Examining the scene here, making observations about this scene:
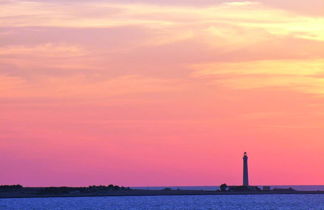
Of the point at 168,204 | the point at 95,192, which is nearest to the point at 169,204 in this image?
the point at 168,204

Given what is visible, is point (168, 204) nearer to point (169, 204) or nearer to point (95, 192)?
point (169, 204)

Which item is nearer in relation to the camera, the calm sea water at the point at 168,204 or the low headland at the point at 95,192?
the calm sea water at the point at 168,204

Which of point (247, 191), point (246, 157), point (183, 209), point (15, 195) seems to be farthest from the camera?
point (15, 195)

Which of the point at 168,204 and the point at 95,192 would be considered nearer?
the point at 168,204

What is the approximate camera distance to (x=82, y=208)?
4513 inches

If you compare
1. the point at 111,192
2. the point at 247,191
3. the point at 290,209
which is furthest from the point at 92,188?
the point at 290,209

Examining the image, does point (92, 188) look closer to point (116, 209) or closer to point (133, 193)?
point (133, 193)

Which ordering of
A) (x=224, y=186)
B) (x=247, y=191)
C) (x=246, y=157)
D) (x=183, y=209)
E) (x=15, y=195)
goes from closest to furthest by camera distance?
(x=183, y=209) → (x=246, y=157) → (x=247, y=191) → (x=15, y=195) → (x=224, y=186)

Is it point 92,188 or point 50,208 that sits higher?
point 92,188

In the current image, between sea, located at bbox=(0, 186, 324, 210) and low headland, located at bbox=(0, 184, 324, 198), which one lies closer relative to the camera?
sea, located at bbox=(0, 186, 324, 210)

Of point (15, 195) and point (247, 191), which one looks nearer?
point (247, 191)

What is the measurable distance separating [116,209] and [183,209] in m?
8.32

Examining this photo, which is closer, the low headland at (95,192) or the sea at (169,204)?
the sea at (169,204)

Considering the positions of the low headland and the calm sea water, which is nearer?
the calm sea water
